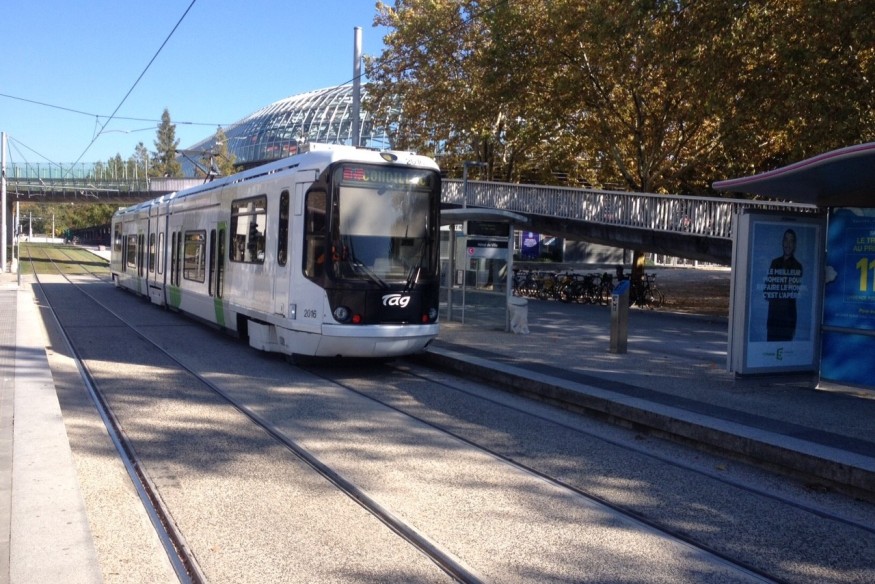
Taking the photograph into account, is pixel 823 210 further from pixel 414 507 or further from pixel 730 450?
pixel 414 507

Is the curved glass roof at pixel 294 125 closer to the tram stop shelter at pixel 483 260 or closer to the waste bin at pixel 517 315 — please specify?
the tram stop shelter at pixel 483 260

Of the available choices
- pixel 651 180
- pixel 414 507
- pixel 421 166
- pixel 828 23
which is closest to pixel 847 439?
pixel 414 507

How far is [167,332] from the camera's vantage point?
17.9 meters

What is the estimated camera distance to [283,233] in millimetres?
12547

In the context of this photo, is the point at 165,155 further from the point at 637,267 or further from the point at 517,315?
the point at 517,315

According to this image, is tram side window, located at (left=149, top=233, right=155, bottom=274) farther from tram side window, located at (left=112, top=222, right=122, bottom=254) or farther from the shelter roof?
the shelter roof

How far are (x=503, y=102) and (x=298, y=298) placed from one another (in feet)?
64.0

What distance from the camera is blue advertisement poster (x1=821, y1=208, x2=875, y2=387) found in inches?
427

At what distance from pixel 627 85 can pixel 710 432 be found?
21.0 meters

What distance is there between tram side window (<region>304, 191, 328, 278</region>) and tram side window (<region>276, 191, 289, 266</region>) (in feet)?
1.98

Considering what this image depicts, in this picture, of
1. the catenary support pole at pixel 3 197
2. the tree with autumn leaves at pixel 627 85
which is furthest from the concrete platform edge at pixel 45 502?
the catenary support pole at pixel 3 197

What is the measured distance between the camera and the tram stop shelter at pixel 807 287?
10953 millimetres

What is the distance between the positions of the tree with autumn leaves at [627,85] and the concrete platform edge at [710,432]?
9677 millimetres

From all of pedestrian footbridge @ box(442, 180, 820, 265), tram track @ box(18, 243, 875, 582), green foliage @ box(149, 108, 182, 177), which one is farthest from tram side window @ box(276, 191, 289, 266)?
green foliage @ box(149, 108, 182, 177)
